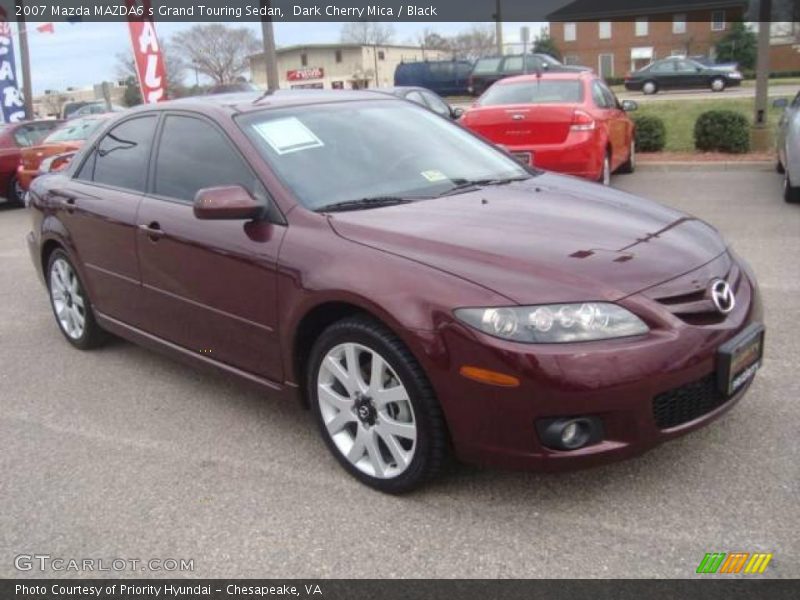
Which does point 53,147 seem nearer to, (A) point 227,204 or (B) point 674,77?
(A) point 227,204

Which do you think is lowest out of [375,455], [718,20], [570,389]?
[375,455]

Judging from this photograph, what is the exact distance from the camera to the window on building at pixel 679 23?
60594mm

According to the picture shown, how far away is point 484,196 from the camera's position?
12.2 feet

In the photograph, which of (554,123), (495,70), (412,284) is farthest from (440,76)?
(412,284)

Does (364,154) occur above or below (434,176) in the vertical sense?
above

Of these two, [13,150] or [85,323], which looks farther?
[13,150]

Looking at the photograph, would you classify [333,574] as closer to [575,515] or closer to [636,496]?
[575,515]

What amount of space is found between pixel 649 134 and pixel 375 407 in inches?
435

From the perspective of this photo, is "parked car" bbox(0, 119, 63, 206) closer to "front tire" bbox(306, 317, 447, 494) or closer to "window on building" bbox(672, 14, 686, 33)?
"front tire" bbox(306, 317, 447, 494)

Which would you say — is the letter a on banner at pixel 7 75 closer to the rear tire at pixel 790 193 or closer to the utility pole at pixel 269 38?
the utility pole at pixel 269 38

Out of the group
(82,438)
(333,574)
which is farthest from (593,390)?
(82,438)

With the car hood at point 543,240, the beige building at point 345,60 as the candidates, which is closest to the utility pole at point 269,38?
the car hood at point 543,240

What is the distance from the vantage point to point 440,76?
36438mm

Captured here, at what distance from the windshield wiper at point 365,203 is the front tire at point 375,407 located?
1.81 feet
